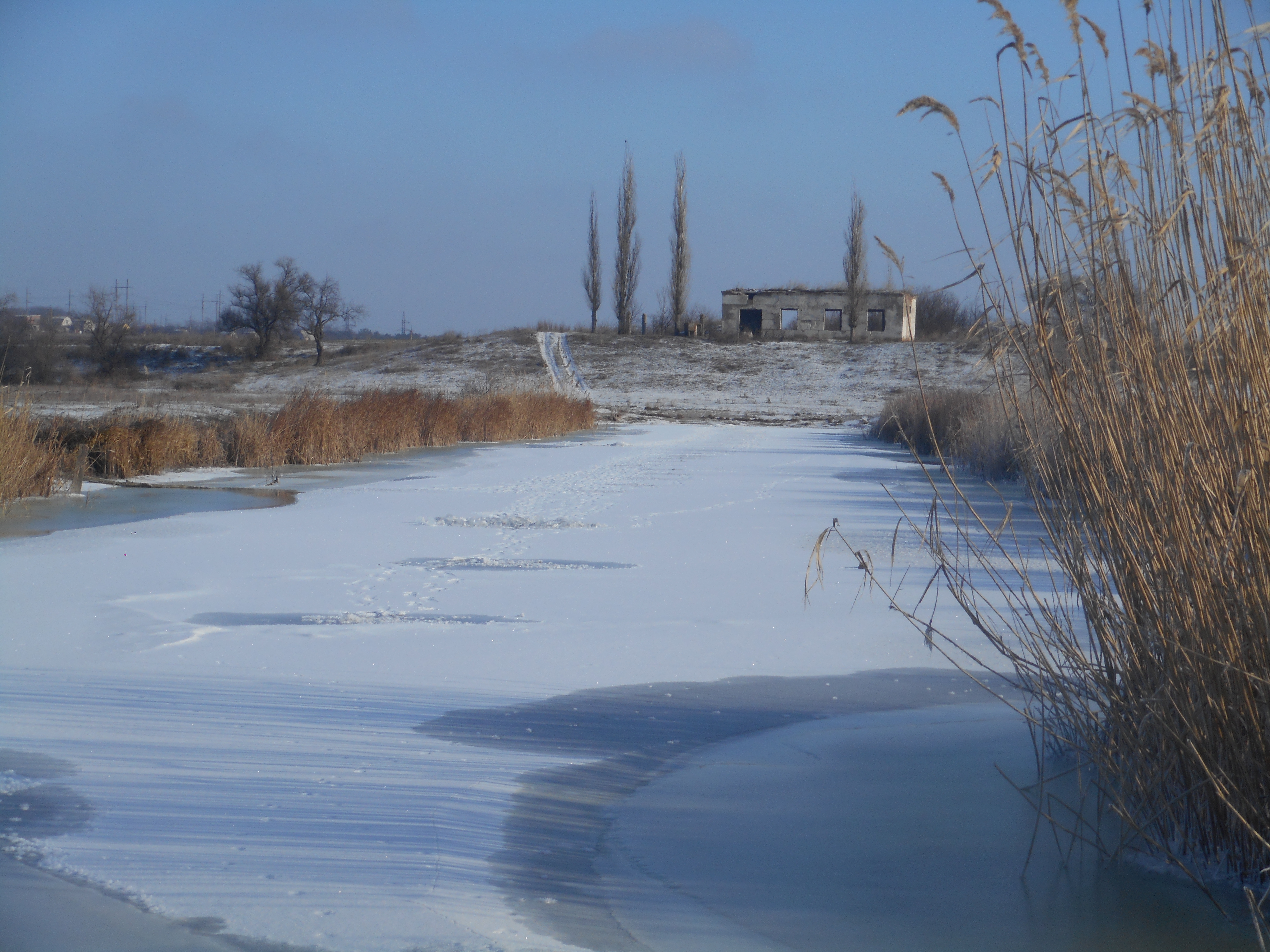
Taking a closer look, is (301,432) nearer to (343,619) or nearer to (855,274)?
(343,619)

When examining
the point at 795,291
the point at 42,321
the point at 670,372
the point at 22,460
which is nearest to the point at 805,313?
the point at 795,291

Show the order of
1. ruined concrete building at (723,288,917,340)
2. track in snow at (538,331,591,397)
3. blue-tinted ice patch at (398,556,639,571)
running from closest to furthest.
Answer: blue-tinted ice patch at (398,556,639,571), track in snow at (538,331,591,397), ruined concrete building at (723,288,917,340)

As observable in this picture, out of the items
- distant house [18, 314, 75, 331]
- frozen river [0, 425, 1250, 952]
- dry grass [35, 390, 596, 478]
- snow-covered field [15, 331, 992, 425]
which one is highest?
distant house [18, 314, 75, 331]

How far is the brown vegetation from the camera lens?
9.05 meters

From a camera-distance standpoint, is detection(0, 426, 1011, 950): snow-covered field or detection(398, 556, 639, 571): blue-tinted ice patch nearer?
detection(0, 426, 1011, 950): snow-covered field

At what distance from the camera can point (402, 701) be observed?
140 inches

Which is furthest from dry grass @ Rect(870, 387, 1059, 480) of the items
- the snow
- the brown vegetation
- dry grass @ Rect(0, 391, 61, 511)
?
the snow

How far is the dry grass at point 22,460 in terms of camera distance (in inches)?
316

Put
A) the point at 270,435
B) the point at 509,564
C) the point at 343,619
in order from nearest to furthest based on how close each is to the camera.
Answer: the point at 343,619, the point at 509,564, the point at 270,435

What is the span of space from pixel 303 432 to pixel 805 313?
1386 inches

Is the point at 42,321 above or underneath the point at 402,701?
above

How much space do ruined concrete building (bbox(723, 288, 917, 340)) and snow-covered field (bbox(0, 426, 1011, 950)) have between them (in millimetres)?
37794

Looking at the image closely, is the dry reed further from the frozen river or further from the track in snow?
the track in snow

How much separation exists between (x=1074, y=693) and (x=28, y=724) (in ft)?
9.17
